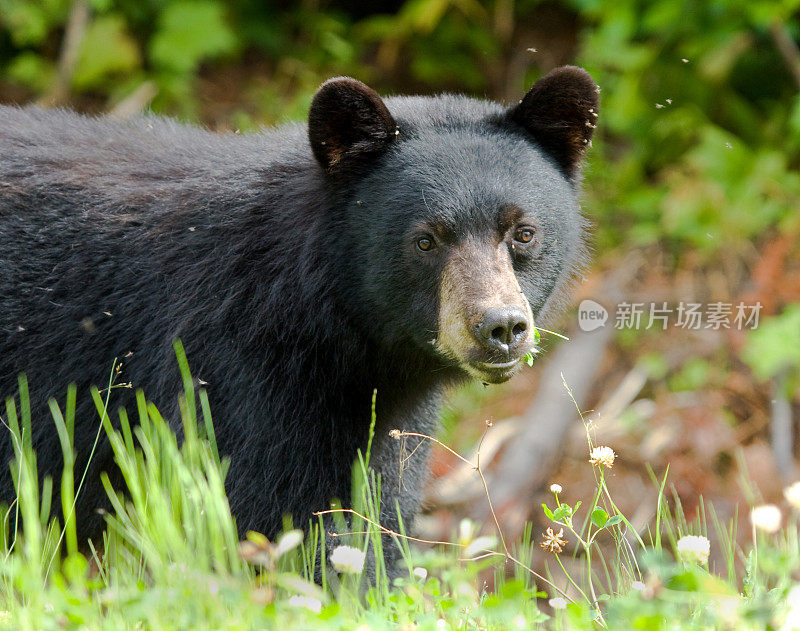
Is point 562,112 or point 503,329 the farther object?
point 562,112

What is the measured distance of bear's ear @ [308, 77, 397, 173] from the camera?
3.44 meters

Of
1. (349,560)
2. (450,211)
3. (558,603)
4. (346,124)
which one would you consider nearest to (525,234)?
(450,211)

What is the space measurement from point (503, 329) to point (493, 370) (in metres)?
0.19

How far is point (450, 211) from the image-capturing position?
347 cm

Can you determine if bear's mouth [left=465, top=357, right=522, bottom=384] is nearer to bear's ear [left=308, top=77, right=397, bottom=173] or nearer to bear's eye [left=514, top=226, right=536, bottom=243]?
bear's eye [left=514, top=226, right=536, bottom=243]

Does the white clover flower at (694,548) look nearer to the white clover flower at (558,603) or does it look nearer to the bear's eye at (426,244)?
the white clover flower at (558,603)

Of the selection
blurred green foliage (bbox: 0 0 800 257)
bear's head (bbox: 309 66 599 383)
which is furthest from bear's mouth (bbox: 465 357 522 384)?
blurred green foliage (bbox: 0 0 800 257)

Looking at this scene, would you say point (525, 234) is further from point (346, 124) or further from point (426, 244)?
point (346, 124)

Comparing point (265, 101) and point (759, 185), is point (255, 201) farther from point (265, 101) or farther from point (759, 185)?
point (265, 101)

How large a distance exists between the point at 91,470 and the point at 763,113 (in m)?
6.88

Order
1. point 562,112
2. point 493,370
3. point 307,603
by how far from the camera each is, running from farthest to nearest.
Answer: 1. point 562,112
2. point 493,370
3. point 307,603

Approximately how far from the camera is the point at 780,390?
7402 mm

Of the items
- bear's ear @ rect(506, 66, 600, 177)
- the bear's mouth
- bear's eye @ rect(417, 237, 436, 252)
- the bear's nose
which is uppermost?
bear's ear @ rect(506, 66, 600, 177)

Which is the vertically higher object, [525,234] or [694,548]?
[525,234]
